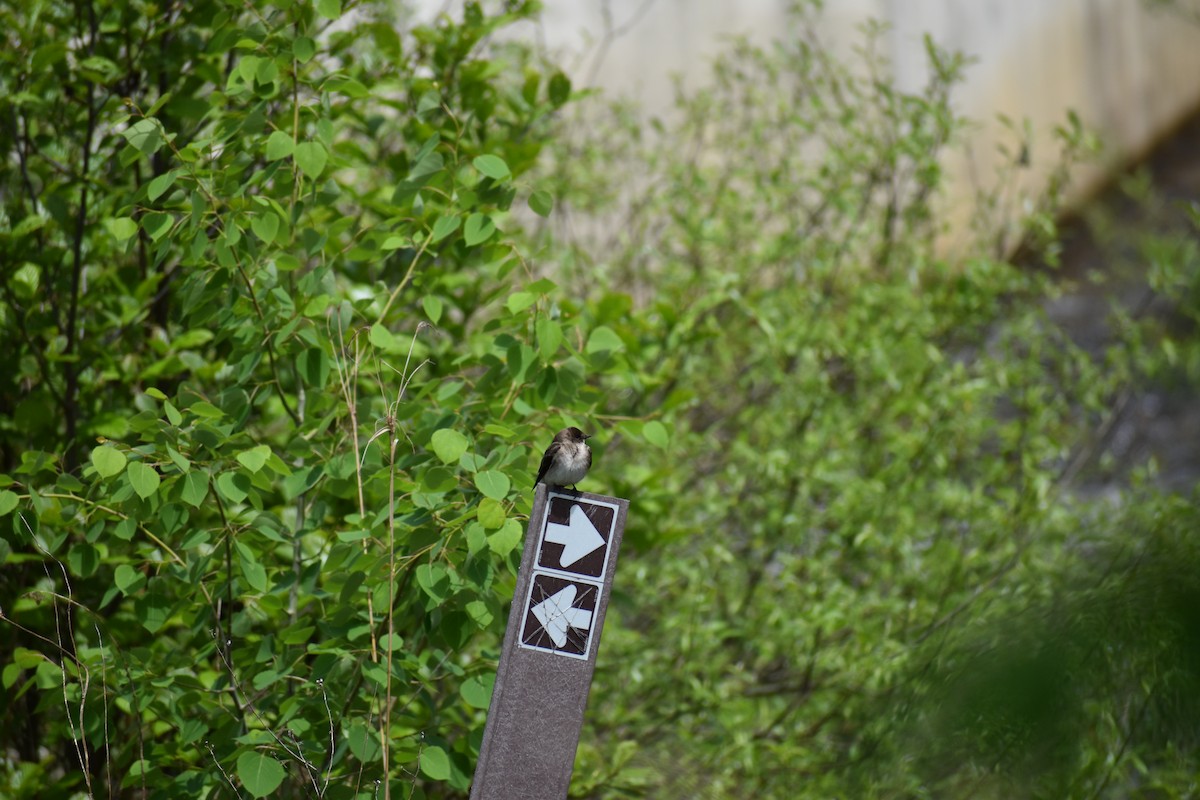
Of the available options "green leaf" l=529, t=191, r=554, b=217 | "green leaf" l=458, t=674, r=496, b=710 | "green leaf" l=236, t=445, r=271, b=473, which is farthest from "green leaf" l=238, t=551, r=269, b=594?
"green leaf" l=529, t=191, r=554, b=217

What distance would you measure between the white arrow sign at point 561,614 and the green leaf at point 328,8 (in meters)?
1.38

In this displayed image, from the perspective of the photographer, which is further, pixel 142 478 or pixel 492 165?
pixel 492 165

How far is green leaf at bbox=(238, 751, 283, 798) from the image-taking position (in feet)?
7.11

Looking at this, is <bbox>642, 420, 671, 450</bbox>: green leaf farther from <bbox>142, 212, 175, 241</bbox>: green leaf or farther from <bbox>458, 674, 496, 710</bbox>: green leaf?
<bbox>142, 212, 175, 241</bbox>: green leaf

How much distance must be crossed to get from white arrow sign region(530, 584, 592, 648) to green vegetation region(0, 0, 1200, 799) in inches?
6.5

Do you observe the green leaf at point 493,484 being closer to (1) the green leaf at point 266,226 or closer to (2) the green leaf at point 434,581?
(2) the green leaf at point 434,581

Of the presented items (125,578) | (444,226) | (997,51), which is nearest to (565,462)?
(444,226)

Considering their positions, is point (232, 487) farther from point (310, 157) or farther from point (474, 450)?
point (310, 157)

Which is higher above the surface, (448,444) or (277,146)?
(277,146)

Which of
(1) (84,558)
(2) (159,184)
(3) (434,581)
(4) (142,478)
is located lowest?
(1) (84,558)

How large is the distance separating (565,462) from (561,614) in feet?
0.96

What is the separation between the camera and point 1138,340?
14.7 ft

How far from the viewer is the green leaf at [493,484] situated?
6.91ft

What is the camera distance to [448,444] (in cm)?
213
